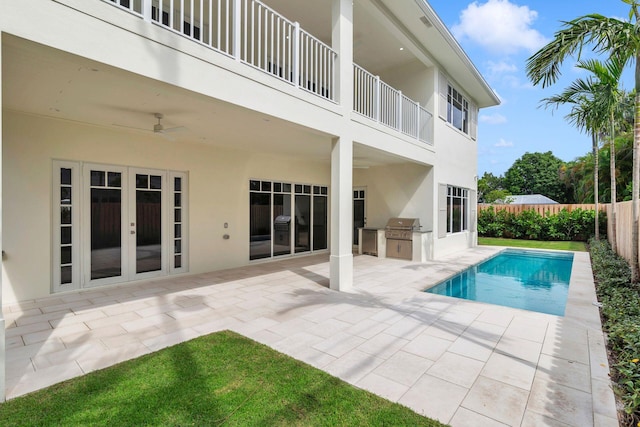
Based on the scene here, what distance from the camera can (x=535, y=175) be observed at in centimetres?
4725

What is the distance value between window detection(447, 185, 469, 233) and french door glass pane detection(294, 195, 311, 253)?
18.7ft

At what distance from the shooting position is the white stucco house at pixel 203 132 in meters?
3.84

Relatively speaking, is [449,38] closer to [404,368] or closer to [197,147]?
[197,147]

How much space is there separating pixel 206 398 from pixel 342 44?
22.3ft

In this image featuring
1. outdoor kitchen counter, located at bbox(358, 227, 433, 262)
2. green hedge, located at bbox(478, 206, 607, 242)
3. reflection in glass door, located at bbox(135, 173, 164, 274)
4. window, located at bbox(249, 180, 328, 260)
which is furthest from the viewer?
green hedge, located at bbox(478, 206, 607, 242)

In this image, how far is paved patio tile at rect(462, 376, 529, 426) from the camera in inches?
113

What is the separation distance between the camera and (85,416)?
2768 millimetres

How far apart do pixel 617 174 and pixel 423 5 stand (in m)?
16.2

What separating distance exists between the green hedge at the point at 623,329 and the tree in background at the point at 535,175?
4402 centimetres

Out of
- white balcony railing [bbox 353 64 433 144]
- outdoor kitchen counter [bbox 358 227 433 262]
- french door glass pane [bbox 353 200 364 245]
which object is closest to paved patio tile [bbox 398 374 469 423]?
white balcony railing [bbox 353 64 433 144]

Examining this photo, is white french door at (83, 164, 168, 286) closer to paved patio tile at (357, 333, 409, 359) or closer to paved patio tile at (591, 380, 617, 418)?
paved patio tile at (357, 333, 409, 359)

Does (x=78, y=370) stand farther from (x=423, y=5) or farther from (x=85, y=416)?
(x=423, y=5)

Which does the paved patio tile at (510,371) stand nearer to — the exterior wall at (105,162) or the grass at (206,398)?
the grass at (206,398)

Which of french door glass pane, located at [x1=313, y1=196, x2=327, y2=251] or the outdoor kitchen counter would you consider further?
french door glass pane, located at [x1=313, y1=196, x2=327, y2=251]
